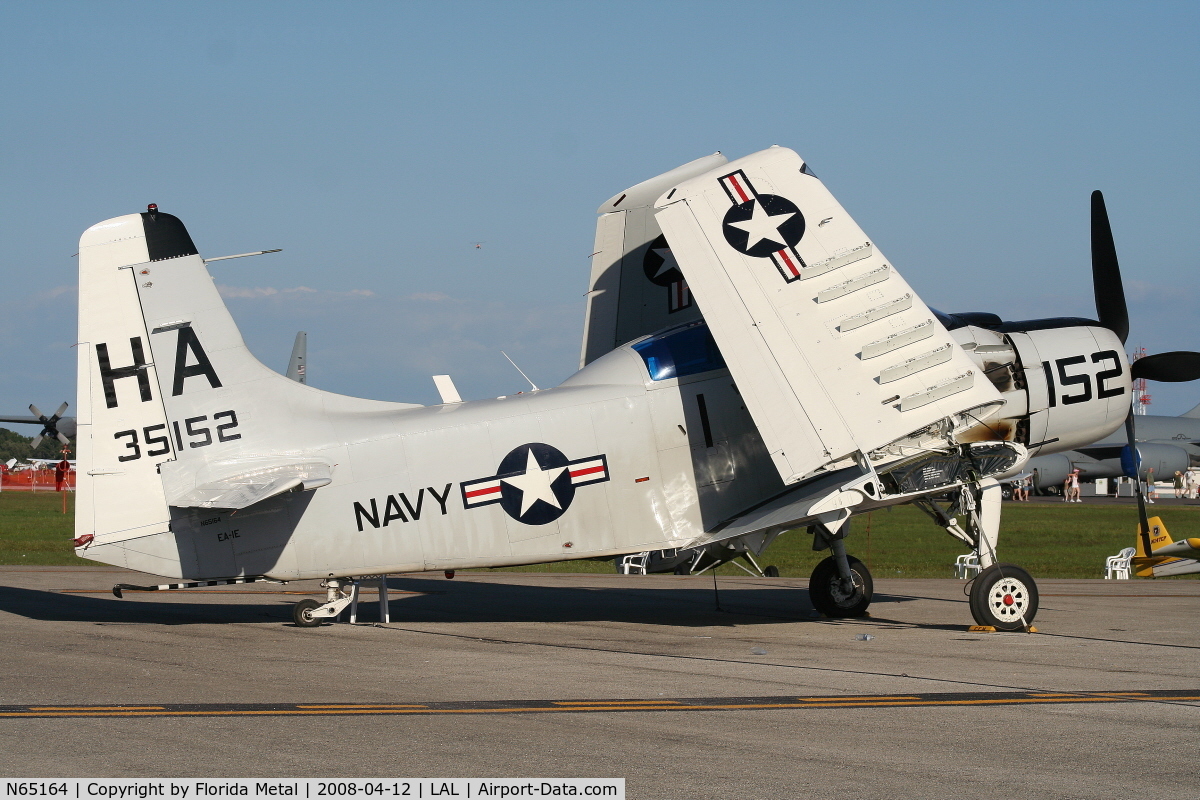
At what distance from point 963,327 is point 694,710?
7040 millimetres

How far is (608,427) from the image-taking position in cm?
1256

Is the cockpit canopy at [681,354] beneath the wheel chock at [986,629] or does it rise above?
above

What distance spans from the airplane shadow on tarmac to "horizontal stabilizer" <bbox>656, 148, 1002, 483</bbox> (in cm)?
350

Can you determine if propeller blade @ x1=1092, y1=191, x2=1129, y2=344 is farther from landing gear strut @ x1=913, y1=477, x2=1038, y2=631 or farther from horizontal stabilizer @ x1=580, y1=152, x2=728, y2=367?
horizontal stabilizer @ x1=580, y1=152, x2=728, y2=367

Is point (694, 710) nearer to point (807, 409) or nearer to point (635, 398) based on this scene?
point (807, 409)

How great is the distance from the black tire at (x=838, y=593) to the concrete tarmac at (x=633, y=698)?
1.16 ft

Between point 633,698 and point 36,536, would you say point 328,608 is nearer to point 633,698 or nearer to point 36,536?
point 633,698

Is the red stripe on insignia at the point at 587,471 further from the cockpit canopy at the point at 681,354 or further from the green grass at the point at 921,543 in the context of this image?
the green grass at the point at 921,543

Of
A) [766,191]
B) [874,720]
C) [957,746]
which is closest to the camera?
[957,746]

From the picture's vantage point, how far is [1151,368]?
46.3 ft

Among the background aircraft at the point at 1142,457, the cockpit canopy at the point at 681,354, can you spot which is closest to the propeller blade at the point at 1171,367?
the cockpit canopy at the point at 681,354

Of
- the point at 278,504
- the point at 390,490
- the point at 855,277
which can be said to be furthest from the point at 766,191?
the point at 278,504

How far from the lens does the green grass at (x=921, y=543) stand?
25812mm

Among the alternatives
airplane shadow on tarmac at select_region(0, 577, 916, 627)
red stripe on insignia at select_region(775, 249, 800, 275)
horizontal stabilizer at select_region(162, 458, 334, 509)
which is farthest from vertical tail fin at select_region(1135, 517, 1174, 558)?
horizontal stabilizer at select_region(162, 458, 334, 509)
